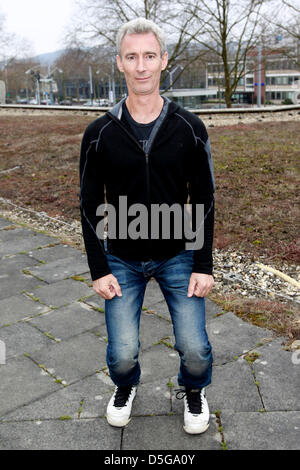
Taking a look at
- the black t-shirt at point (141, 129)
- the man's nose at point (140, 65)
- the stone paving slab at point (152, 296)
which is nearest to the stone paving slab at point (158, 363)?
the stone paving slab at point (152, 296)

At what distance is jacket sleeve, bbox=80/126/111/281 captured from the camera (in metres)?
2.37

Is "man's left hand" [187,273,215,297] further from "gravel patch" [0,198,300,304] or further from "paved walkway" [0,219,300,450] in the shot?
"gravel patch" [0,198,300,304]

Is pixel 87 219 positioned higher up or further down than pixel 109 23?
further down

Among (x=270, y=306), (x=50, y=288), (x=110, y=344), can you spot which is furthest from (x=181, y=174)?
(x=50, y=288)

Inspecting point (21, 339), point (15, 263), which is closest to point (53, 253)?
point (15, 263)

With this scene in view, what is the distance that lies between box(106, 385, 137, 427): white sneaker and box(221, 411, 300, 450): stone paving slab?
1.76 feet

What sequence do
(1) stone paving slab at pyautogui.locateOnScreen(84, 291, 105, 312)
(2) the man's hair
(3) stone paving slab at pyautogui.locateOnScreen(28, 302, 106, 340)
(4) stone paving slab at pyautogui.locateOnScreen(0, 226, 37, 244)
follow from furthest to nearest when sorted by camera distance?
(4) stone paving slab at pyautogui.locateOnScreen(0, 226, 37, 244) → (1) stone paving slab at pyautogui.locateOnScreen(84, 291, 105, 312) → (3) stone paving slab at pyautogui.locateOnScreen(28, 302, 106, 340) → (2) the man's hair

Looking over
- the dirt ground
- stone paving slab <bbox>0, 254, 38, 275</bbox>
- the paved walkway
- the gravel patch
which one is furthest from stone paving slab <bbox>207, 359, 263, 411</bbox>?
stone paving slab <bbox>0, 254, 38, 275</bbox>

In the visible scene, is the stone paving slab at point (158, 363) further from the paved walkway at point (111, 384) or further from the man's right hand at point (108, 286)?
the man's right hand at point (108, 286)

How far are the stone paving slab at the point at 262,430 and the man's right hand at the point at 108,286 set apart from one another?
96 centimetres

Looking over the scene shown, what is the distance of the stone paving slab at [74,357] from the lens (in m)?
3.04

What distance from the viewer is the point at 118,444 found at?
7.84 feet

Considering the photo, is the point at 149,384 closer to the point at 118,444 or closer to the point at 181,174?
the point at 118,444
